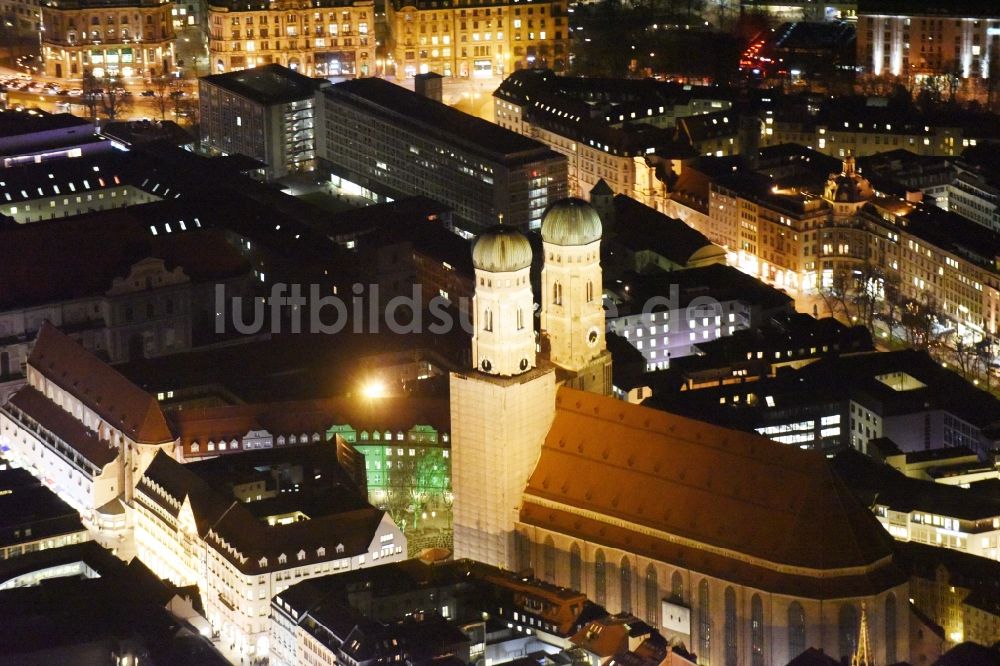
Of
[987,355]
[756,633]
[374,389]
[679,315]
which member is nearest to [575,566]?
[756,633]

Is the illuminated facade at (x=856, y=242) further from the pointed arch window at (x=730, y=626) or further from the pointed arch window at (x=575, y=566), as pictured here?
the pointed arch window at (x=730, y=626)

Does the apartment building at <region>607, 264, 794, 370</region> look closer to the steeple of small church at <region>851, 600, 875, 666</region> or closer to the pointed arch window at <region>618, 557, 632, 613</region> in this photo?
the pointed arch window at <region>618, 557, 632, 613</region>

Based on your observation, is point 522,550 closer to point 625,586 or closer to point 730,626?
point 625,586

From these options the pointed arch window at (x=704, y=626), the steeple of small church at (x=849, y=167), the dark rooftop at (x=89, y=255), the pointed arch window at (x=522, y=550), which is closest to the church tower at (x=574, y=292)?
the pointed arch window at (x=522, y=550)

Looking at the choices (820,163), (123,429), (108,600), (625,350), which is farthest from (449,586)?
(820,163)

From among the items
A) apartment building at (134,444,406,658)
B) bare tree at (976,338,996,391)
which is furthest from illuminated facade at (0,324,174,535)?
bare tree at (976,338,996,391)

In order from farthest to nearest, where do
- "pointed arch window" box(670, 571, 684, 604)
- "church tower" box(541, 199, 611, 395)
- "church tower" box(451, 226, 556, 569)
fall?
"church tower" box(541, 199, 611, 395)
"church tower" box(451, 226, 556, 569)
"pointed arch window" box(670, 571, 684, 604)
